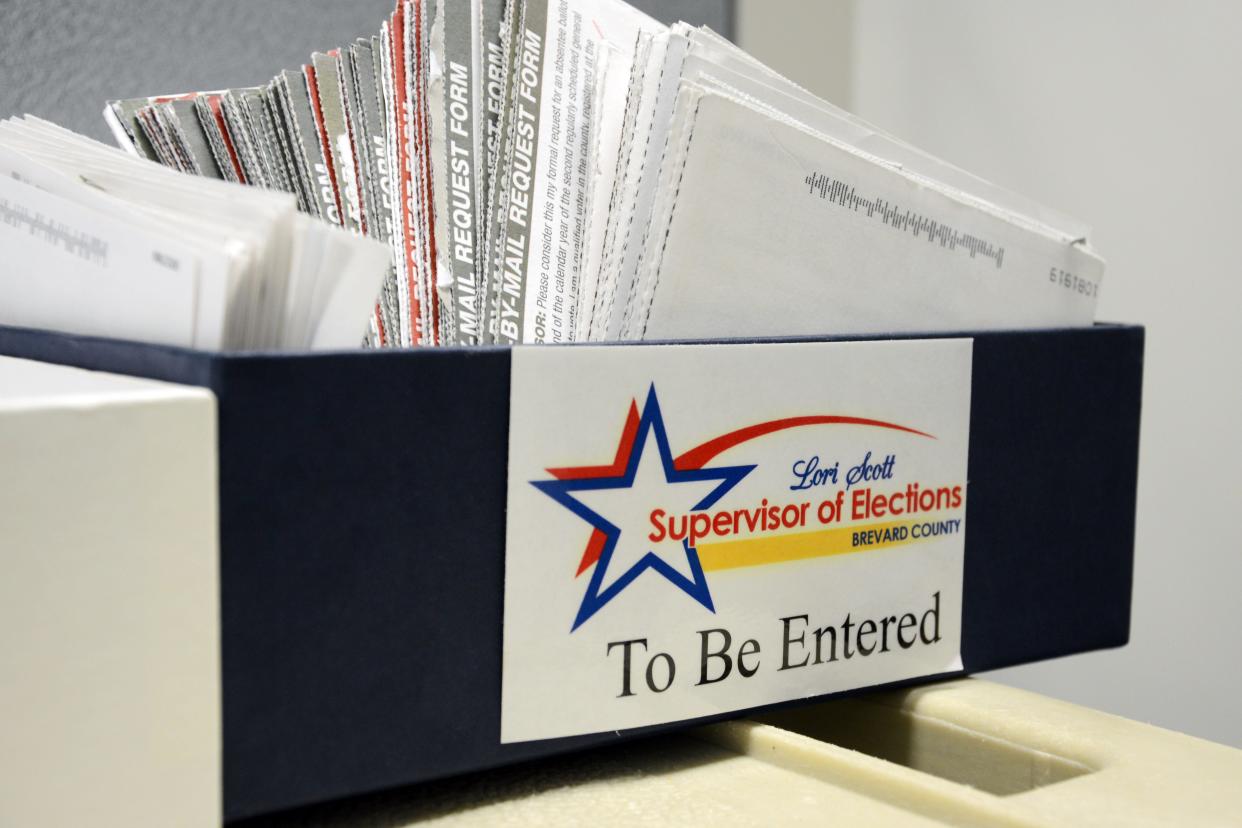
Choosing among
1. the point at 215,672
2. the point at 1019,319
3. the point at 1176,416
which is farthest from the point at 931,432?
the point at 1176,416

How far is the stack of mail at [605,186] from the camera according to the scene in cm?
59

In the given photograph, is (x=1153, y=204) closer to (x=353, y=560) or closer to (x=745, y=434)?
(x=745, y=434)

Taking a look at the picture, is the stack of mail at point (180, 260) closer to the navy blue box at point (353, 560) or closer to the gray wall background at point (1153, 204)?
the navy blue box at point (353, 560)

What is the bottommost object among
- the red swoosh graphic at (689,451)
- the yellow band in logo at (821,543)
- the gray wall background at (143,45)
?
the yellow band in logo at (821,543)

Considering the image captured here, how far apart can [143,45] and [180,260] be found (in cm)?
54

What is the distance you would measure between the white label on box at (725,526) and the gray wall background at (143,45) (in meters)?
0.56

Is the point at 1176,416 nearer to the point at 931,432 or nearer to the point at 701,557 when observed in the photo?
the point at 931,432

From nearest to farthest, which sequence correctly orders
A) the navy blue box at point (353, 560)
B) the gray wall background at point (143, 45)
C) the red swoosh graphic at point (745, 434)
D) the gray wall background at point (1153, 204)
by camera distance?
1. the navy blue box at point (353, 560)
2. the red swoosh graphic at point (745, 434)
3. the gray wall background at point (143, 45)
4. the gray wall background at point (1153, 204)

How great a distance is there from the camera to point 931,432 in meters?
0.65

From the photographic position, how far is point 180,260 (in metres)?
0.45

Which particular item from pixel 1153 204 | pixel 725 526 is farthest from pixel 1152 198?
pixel 725 526

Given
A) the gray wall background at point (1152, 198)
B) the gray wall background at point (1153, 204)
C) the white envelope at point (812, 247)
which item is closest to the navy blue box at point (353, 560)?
the white envelope at point (812, 247)

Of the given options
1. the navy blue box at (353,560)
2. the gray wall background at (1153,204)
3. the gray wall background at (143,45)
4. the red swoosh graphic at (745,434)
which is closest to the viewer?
the navy blue box at (353,560)

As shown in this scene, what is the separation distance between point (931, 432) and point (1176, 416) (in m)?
0.75
